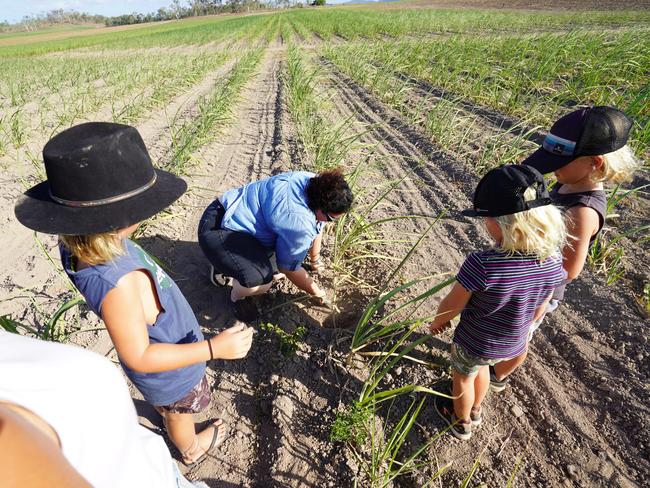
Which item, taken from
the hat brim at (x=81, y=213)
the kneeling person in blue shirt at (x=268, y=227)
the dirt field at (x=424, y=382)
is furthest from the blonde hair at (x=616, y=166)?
the hat brim at (x=81, y=213)

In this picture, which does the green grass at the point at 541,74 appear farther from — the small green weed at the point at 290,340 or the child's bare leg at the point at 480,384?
the small green weed at the point at 290,340

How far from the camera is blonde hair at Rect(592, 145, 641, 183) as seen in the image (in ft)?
5.17

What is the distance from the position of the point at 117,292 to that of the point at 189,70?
10.9 metres

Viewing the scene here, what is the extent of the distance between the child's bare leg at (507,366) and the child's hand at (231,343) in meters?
1.29

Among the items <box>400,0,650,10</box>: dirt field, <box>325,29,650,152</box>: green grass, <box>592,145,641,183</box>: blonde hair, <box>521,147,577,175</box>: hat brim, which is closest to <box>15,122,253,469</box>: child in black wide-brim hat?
<box>521,147,577,175</box>: hat brim

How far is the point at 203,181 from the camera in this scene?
4.07 metres

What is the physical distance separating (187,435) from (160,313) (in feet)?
2.27

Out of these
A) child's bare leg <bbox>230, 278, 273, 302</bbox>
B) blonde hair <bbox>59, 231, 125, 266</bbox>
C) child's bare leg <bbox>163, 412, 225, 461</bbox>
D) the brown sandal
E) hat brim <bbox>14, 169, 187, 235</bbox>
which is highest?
hat brim <bbox>14, 169, 187, 235</bbox>

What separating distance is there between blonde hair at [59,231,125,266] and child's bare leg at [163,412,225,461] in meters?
0.86

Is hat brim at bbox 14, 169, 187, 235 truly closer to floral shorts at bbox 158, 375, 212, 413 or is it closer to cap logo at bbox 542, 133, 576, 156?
floral shorts at bbox 158, 375, 212, 413

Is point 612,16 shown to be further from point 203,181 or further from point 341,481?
point 341,481

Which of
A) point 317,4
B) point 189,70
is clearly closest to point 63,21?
point 317,4

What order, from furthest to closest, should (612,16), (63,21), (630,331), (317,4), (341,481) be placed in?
(63,21), (317,4), (612,16), (630,331), (341,481)

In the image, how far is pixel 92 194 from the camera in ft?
3.13
